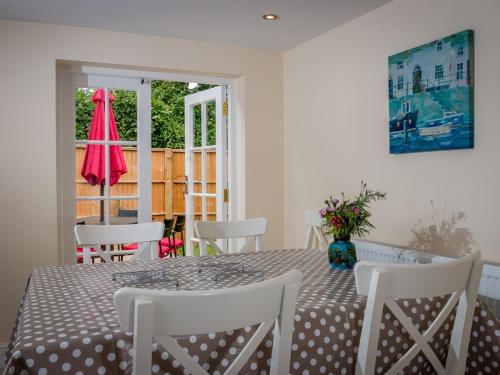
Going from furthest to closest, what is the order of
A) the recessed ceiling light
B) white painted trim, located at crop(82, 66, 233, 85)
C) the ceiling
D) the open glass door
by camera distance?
the open glass door < white painted trim, located at crop(82, 66, 233, 85) < the recessed ceiling light < the ceiling

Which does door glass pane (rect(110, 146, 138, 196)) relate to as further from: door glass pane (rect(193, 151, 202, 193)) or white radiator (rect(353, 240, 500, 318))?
white radiator (rect(353, 240, 500, 318))

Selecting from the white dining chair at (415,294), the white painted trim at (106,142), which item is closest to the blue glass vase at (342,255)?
the white dining chair at (415,294)

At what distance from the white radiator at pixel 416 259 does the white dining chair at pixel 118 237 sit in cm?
129

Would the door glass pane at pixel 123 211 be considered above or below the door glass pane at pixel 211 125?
below

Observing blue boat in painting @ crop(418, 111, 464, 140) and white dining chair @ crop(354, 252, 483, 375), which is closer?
white dining chair @ crop(354, 252, 483, 375)

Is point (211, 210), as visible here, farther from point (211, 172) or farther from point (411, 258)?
point (411, 258)

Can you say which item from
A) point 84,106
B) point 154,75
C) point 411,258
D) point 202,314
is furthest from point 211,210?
point 202,314

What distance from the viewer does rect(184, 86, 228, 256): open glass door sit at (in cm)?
433

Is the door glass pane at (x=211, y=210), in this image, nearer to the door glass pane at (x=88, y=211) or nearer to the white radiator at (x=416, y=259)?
the door glass pane at (x=88, y=211)

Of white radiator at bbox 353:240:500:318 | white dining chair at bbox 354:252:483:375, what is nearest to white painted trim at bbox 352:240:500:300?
white radiator at bbox 353:240:500:318

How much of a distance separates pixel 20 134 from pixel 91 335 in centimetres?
252

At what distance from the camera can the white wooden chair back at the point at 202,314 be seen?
103cm

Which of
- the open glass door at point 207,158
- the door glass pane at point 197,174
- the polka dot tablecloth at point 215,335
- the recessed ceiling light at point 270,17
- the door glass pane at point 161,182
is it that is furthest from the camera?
the door glass pane at point 161,182

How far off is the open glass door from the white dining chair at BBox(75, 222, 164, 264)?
164 centimetres
